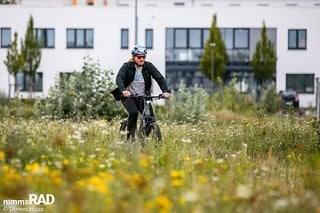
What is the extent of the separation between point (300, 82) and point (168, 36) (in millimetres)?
9584

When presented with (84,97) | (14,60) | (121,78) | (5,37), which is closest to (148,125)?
(121,78)

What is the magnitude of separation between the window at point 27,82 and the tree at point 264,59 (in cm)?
1450

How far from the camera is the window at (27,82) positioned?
150 ft

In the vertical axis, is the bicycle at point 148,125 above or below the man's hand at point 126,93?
below

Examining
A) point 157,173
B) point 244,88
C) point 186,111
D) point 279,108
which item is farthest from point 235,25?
point 157,173

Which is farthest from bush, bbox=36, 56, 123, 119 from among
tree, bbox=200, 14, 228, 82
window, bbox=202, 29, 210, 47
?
window, bbox=202, 29, 210, 47

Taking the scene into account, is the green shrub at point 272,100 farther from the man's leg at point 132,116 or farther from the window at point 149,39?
the man's leg at point 132,116

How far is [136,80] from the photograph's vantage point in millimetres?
10602

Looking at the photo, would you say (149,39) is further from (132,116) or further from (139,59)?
(132,116)

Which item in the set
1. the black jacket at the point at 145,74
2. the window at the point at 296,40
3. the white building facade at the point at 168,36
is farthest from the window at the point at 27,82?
the black jacket at the point at 145,74

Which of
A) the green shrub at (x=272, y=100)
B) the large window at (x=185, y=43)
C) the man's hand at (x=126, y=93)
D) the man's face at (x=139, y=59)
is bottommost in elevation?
the green shrub at (x=272, y=100)

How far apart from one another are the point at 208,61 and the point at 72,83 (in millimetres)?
23255

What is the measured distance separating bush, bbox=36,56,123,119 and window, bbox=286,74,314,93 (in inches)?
1104

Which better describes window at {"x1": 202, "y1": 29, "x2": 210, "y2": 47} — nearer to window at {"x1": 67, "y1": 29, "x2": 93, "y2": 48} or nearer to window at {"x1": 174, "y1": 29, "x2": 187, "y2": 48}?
window at {"x1": 174, "y1": 29, "x2": 187, "y2": 48}
